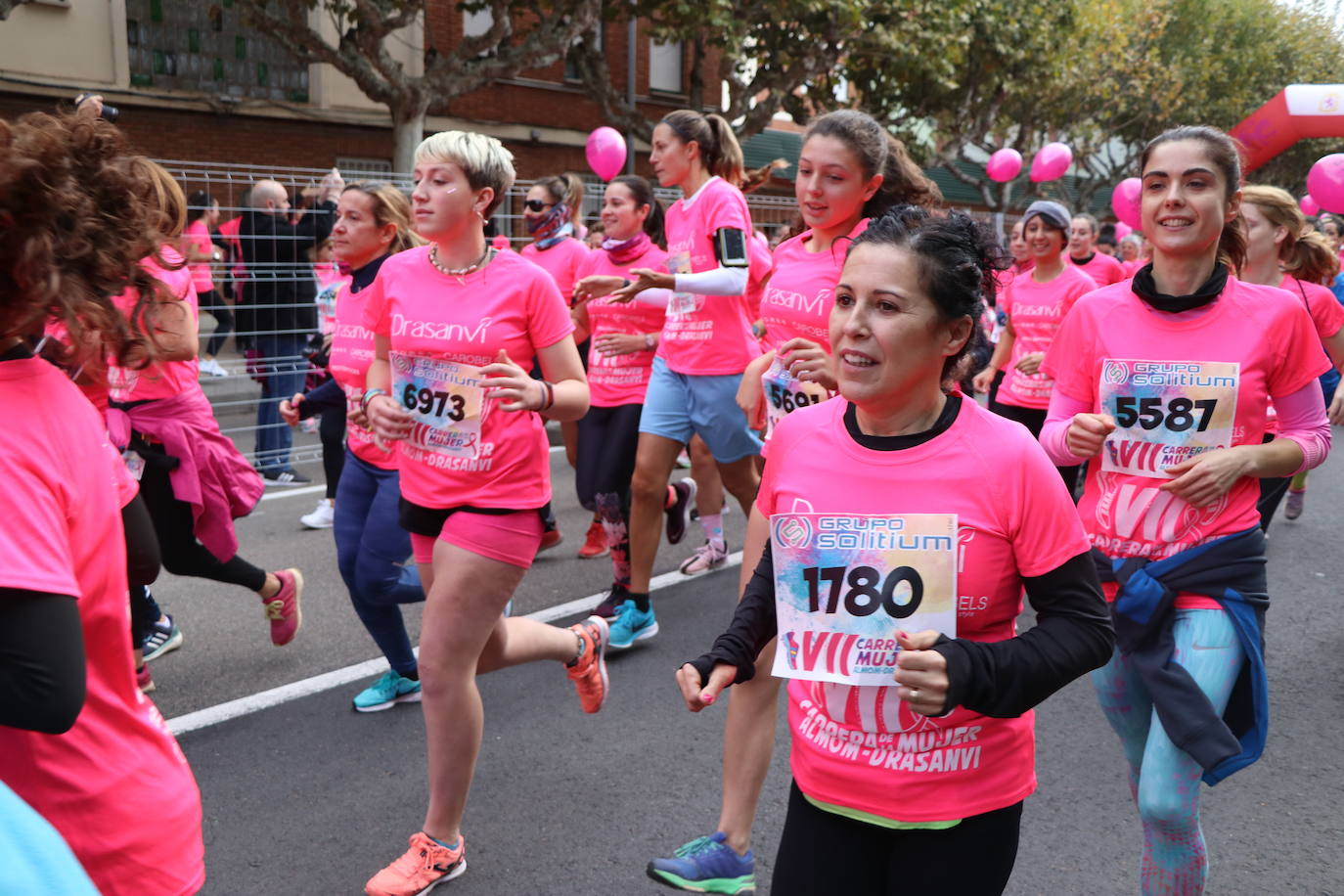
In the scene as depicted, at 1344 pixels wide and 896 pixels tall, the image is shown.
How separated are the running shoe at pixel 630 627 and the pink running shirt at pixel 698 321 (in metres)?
1.12

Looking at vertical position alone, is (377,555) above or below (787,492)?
below

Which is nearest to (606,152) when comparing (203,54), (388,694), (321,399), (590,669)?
(321,399)

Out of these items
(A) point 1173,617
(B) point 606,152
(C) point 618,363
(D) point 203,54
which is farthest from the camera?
(D) point 203,54

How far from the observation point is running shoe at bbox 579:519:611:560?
22.9 ft

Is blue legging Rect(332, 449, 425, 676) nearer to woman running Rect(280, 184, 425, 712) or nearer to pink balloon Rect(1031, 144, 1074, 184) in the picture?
woman running Rect(280, 184, 425, 712)

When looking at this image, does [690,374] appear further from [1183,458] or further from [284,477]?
[284,477]

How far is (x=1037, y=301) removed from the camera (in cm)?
698

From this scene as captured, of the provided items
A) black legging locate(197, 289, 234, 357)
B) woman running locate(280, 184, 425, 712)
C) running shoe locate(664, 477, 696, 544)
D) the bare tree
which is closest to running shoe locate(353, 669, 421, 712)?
woman running locate(280, 184, 425, 712)

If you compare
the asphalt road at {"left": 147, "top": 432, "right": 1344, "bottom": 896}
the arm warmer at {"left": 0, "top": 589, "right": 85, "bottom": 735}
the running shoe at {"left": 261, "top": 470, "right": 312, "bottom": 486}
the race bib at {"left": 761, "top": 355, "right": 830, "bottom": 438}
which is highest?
the race bib at {"left": 761, "top": 355, "right": 830, "bottom": 438}

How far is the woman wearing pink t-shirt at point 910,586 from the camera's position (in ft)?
6.61

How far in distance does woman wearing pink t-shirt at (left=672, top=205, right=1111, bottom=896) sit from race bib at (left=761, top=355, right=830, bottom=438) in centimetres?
139

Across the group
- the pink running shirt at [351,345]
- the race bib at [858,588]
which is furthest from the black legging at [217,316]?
the race bib at [858,588]

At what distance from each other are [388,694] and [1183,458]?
3081mm

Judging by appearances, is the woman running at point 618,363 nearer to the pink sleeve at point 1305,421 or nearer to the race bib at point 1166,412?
the race bib at point 1166,412
